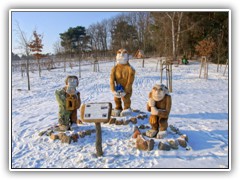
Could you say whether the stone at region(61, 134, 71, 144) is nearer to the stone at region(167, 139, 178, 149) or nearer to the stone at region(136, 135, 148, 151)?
the stone at region(136, 135, 148, 151)

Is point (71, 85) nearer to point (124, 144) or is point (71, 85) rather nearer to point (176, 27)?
point (124, 144)

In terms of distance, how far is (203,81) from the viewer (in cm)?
1370

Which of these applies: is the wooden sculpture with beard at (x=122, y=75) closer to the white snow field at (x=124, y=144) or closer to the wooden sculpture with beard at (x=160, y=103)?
the white snow field at (x=124, y=144)

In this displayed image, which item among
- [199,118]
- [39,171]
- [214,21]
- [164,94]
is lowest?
[39,171]

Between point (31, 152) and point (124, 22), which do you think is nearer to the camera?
point (31, 152)

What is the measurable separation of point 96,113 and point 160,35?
22.6m

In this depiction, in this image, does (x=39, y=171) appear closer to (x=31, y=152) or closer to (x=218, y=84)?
(x=31, y=152)

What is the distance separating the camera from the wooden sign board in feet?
13.4

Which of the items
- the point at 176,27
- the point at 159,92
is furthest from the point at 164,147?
the point at 176,27

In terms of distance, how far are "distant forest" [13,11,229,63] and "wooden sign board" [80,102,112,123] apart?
11.5 metres

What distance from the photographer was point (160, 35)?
25.3m

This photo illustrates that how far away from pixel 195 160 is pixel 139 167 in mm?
1028

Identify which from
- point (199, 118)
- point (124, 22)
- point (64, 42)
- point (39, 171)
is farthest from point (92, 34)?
point (39, 171)

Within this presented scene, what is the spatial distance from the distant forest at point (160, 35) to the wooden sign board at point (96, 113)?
11451mm
